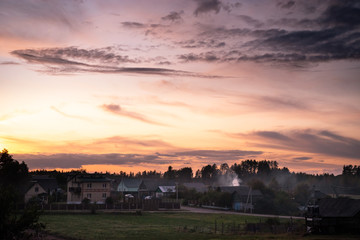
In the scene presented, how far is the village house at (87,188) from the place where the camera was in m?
101

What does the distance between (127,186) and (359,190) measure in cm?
9099

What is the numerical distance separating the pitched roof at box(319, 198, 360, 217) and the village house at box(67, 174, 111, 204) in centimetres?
6452

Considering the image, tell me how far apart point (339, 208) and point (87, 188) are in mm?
68376

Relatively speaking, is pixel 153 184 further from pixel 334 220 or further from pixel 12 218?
pixel 12 218

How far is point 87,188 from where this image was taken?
10131cm

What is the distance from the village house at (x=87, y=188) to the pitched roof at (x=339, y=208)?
64515 millimetres

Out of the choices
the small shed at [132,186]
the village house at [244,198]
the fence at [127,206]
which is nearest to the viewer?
the fence at [127,206]

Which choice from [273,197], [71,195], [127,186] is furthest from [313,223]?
[127,186]

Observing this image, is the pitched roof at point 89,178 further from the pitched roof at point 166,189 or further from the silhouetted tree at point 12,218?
the silhouetted tree at point 12,218

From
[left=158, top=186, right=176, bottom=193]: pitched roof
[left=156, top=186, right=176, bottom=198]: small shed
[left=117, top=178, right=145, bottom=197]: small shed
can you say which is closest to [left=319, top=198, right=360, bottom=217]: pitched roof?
[left=156, top=186, right=176, bottom=198]: small shed

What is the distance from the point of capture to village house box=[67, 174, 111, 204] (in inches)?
3974

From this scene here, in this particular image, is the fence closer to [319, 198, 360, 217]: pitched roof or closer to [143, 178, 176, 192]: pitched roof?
[319, 198, 360, 217]: pitched roof

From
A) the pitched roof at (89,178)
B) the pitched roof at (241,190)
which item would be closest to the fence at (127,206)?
the pitched roof at (89,178)

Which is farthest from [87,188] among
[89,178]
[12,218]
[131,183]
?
[12,218]
